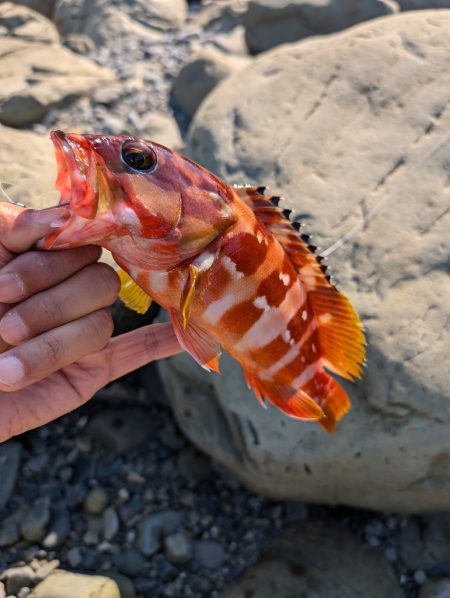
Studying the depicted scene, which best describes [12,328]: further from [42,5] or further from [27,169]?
[42,5]

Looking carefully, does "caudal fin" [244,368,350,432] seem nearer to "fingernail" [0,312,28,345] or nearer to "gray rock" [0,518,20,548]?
"fingernail" [0,312,28,345]

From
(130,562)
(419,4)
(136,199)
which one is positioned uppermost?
(136,199)

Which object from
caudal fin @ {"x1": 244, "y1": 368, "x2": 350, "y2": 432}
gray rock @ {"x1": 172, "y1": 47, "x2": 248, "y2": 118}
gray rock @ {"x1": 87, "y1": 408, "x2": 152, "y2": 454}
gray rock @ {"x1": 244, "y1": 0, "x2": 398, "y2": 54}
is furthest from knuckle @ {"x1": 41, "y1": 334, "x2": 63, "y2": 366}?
gray rock @ {"x1": 244, "y1": 0, "x2": 398, "y2": 54}

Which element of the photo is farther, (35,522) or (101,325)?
(35,522)

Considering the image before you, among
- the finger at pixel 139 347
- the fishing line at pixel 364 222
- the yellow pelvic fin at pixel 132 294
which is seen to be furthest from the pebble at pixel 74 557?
the fishing line at pixel 364 222

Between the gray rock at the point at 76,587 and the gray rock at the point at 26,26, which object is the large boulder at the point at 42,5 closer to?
the gray rock at the point at 26,26

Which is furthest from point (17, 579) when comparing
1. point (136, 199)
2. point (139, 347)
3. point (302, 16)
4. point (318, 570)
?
point (302, 16)
